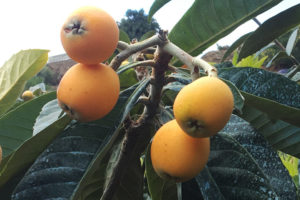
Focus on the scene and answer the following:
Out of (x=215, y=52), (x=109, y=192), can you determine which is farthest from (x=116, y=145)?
(x=215, y=52)

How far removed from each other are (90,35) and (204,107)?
0.23 metres

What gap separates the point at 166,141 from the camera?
59 centimetres

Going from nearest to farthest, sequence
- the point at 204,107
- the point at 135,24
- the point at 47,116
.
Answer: the point at 204,107, the point at 47,116, the point at 135,24

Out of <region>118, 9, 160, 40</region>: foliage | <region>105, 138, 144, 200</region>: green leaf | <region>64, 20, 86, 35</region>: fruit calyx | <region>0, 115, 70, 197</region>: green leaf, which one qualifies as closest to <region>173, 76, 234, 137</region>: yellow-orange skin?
<region>64, 20, 86, 35</region>: fruit calyx

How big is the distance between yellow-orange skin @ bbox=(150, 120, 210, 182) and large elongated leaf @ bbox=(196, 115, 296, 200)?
0.13 metres

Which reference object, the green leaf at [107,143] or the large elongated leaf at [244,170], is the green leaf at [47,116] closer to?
the green leaf at [107,143]

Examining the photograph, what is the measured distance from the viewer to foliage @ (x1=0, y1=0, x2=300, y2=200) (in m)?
0.68

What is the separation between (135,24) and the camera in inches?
869

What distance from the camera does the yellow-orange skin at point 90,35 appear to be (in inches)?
23.5

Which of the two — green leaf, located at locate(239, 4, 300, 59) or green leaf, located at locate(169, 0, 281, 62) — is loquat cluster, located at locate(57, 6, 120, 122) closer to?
green leaf, located at locate(169, 0, 281, 62)

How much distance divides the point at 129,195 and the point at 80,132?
1.08 ft

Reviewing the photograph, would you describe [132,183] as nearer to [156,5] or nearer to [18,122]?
[18,122]

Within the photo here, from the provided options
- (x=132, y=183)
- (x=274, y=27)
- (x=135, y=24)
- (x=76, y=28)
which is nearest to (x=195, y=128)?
(x=76, y=28)

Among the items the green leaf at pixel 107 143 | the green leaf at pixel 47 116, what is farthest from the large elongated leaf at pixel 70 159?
the green leaf at pixel 47 116
